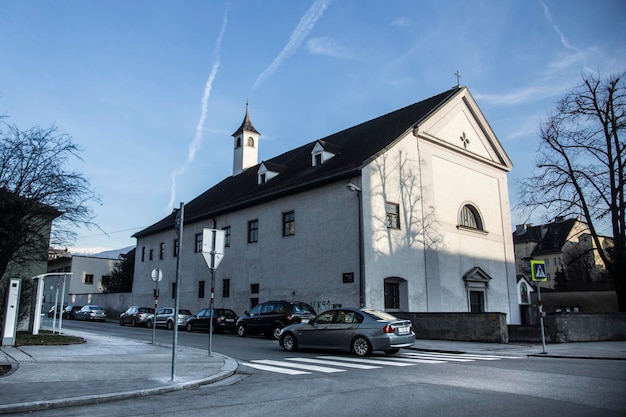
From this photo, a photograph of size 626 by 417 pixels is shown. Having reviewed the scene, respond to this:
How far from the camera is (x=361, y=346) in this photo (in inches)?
550

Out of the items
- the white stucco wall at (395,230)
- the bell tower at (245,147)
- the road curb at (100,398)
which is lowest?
the road curb at (100,398)

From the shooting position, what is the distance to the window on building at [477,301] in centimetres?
2888

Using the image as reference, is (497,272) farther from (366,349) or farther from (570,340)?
(366,349)

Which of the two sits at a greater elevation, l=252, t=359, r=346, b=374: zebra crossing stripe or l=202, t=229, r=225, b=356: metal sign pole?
l=202, t=229, r=225, b=356: metal sign pole

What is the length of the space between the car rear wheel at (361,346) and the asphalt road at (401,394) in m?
2.50

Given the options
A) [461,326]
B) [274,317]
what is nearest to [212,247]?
[274,317]

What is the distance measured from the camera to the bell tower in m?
44.2

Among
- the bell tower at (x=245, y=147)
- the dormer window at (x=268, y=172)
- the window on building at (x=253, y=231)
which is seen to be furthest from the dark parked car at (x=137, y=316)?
the bell tower at (x=245, y=147)

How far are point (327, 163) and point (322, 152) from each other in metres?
0.85

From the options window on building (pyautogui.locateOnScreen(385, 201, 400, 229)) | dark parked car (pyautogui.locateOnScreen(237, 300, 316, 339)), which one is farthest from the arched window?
dark parked car (pyautogui.locateOnScreen(237, 300, 316, 339))

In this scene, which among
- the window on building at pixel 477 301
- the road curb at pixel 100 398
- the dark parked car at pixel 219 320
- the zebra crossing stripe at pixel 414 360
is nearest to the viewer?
the road curb at pixel 100 398

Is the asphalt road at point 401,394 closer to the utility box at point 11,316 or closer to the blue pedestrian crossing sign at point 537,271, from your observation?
the blue pedestrian crossing sign at point 537,271

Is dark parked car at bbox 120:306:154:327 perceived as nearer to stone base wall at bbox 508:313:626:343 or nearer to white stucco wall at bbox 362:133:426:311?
white stucco wall at bbox 362:133:426:311

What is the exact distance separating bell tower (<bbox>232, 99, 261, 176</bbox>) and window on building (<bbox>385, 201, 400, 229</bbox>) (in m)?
21.4
